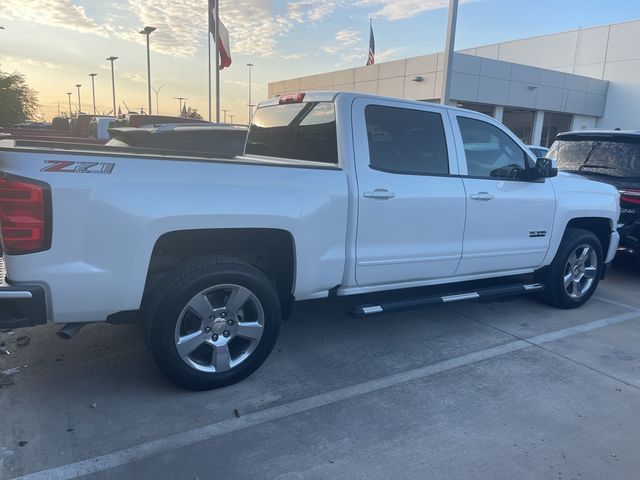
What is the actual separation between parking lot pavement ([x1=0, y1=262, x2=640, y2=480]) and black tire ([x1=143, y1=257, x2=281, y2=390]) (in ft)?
0.49

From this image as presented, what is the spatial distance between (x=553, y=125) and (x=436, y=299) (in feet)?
108

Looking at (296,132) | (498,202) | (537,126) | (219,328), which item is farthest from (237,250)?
(537,126)

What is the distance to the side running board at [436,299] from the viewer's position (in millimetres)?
4020

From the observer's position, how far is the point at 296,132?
441cm

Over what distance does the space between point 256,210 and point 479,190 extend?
2.20m

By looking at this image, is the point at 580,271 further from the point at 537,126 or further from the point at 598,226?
the point at 537,126

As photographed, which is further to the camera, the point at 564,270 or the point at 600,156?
the point at 600,156

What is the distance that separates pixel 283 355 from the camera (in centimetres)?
416

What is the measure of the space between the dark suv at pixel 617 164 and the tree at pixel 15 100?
24399 millimetres

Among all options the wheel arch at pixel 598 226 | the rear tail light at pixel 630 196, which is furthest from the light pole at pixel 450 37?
the wheel arch at pixel 598 226

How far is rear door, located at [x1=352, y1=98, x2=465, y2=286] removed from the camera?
3.90 meters

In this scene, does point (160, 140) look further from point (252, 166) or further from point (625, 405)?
point (625, 405)

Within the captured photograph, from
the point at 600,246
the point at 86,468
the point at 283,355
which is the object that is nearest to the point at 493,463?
the point at 283,355

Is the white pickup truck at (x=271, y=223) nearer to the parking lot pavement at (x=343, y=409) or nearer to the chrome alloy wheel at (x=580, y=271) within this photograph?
the chrome alloy wheel at (x=580, y=271)
